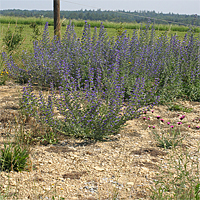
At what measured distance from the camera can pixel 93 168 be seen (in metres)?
3.39

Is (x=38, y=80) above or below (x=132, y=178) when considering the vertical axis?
above

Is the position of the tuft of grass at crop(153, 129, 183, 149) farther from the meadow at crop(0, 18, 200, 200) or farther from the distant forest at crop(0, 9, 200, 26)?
the distant forest at crop(0, 9, 200, 26)

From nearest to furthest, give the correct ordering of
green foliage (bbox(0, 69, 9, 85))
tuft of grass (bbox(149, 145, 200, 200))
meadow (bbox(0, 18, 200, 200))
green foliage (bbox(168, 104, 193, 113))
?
tuft of grass (bbox(149, 145, 200, 200))
meadow (bbox(0, 18, 200, 200))
green foliage (bbox(168, 104, 193, 113))
green foliage (bbox(0, 69, 9, 85))

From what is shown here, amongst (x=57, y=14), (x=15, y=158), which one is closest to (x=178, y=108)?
(x=15, y=158)

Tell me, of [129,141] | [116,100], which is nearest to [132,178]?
[129,141]

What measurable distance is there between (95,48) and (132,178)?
3.68 metres

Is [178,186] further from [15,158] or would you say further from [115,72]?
[115,72]

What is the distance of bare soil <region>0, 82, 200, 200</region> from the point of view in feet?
9.32

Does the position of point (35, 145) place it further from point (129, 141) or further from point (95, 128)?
point (129, 141)

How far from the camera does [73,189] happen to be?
294 centimetres

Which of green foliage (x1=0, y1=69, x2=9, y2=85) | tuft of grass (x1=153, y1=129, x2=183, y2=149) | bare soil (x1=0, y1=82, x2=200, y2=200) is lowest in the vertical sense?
bare soil (x1=0, y1=82, x2=200, y2=200)

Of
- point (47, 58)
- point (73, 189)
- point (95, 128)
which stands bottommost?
point (73, 189)

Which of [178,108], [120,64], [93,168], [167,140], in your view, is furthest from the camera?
[120,64]

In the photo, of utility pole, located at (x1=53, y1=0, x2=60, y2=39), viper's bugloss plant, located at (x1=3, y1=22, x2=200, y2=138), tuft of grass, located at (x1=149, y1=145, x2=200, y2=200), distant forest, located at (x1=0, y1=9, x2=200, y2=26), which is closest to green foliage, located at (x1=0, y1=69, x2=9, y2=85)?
viper's bugloss plant, located at (x1=3, y1=22, x2=200, y2=138)
